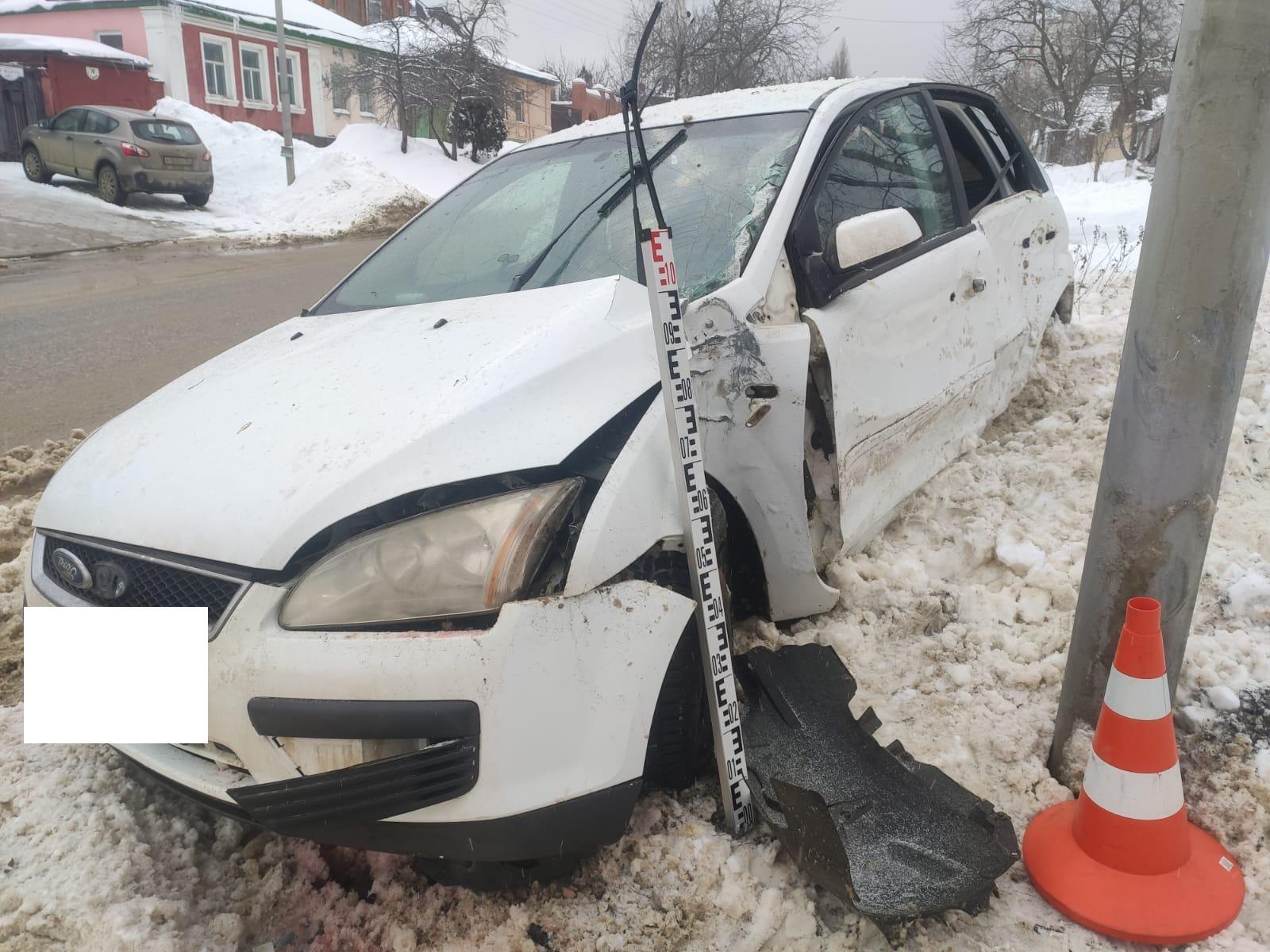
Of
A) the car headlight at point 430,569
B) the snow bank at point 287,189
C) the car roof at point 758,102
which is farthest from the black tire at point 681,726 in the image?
the snow bank at point 287,189

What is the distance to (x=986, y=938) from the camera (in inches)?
72.4

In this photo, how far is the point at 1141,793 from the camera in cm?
190

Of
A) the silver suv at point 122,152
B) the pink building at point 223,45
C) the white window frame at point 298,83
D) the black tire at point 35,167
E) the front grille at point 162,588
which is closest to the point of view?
the front grille at point 162,588

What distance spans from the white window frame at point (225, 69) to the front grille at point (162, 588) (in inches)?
1237

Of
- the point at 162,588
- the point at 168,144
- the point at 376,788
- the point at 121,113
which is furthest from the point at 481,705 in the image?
the point at 121,113

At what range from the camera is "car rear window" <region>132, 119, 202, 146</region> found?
16.5m

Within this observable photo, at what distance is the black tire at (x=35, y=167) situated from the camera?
17688mm

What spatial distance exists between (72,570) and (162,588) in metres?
0.31

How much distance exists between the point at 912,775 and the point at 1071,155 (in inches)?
1269

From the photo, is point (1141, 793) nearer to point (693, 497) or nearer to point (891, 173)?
point (693, 497)

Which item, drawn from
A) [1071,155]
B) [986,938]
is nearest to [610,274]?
[986,938]

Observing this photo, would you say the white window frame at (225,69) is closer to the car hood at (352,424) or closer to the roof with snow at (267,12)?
the roof with snow at (267,12)

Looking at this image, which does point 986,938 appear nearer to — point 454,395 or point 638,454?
point 638,454

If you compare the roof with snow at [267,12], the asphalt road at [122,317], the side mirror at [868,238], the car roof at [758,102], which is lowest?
the asphalt road at [122,317]
